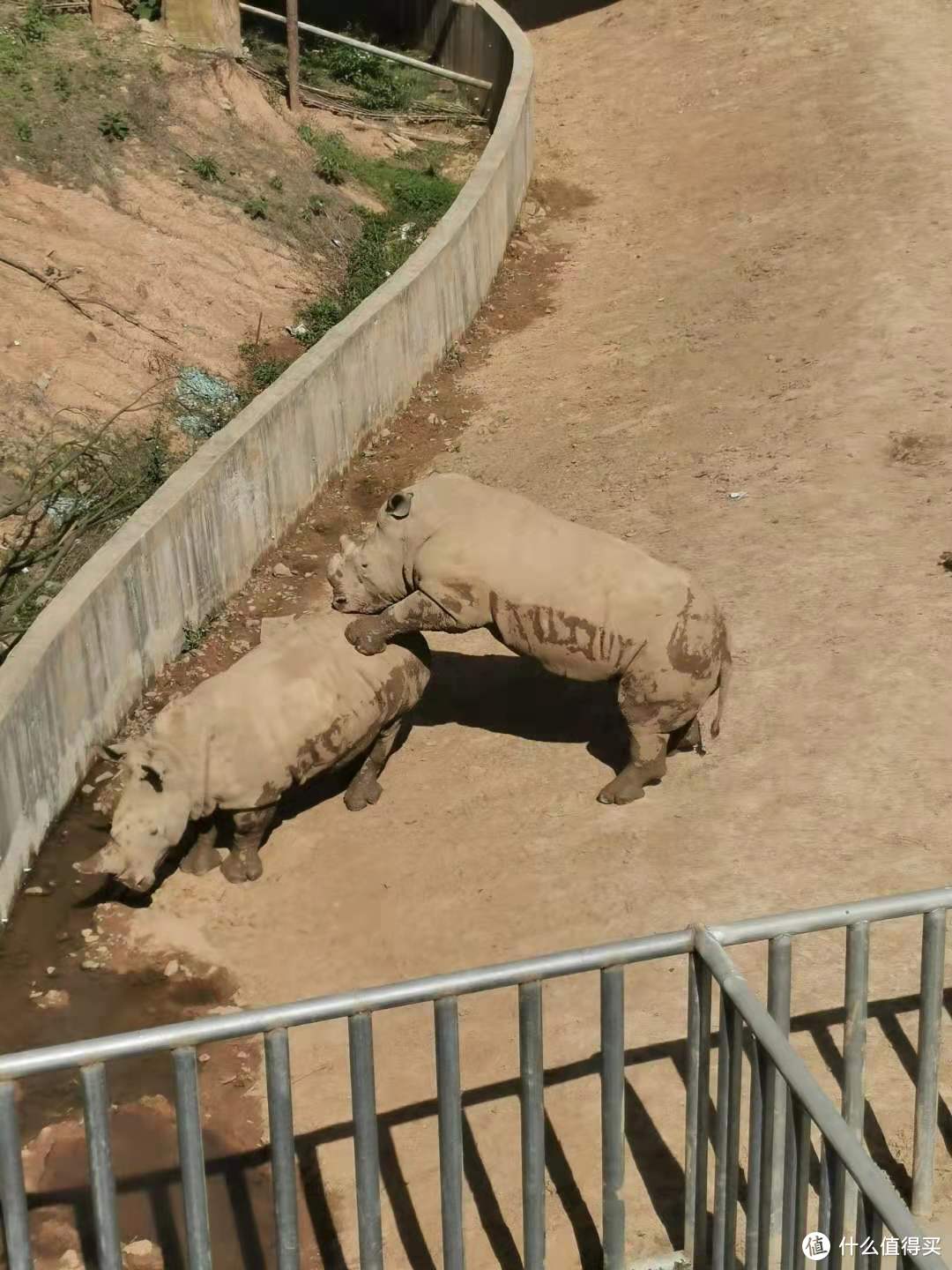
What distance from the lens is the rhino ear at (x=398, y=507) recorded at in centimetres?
884

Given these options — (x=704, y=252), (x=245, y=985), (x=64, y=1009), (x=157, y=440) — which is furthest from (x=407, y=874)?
(x=704, y=252)

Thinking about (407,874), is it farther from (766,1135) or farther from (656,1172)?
(766,1135)

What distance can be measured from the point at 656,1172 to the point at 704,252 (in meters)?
10.7

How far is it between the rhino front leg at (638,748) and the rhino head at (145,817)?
237 cm

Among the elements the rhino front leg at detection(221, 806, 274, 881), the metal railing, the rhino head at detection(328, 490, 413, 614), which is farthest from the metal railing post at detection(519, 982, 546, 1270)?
the rhino head at detection(328, 490, 413, 614)

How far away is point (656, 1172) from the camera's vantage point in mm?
6750

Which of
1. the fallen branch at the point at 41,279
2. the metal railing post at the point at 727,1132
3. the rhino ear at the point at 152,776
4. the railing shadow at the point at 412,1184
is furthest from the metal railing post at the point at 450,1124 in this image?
the fallen branch at the point at 41,279

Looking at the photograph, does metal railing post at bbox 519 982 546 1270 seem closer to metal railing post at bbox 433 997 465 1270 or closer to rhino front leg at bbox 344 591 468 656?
metal railing post at bbox 433 997 465 1270

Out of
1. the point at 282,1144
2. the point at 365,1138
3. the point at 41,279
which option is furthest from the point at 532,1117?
the point at 41,279

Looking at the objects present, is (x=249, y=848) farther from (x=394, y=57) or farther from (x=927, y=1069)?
(x=394, y=57)

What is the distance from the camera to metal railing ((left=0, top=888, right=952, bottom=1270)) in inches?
182

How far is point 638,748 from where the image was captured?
9008 millimetres

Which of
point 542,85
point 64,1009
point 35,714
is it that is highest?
point 542,85

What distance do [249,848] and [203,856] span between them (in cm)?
29
